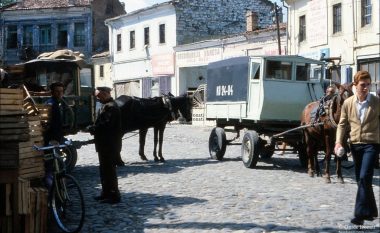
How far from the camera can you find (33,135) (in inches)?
289

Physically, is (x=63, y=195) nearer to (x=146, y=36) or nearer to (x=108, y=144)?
(x=108, y=144)

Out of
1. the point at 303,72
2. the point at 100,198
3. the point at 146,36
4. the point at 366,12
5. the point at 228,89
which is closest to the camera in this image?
the point at 100,198

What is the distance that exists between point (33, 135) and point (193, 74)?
101 ft

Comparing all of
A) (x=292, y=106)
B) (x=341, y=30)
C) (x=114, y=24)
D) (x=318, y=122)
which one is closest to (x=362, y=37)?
(x=341, y=30)

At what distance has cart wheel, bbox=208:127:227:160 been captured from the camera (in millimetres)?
14574

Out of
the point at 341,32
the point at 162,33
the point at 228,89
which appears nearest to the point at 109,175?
the point at 228,89

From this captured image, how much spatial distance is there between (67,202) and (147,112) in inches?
290

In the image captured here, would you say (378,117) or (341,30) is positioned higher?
(341,30)

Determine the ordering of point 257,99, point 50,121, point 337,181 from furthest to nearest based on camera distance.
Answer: point 257,99, point 337,181, point 50,121

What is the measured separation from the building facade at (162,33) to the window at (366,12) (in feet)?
→ 55.1

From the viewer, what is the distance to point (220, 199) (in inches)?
351

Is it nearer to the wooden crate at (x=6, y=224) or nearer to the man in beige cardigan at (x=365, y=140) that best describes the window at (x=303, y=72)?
the man in beige cardigan at (x=365, y=140)

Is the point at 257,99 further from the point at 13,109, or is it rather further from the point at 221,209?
→ the point at 13,109

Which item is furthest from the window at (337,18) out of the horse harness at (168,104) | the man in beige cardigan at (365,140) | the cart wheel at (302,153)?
the man in beige cardigan at (365,140)
